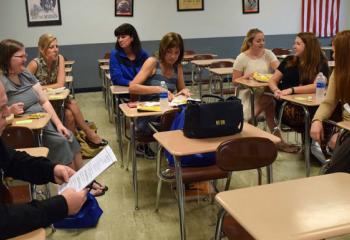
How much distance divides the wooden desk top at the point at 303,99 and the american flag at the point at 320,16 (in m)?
6.23

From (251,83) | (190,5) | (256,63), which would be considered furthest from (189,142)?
(190,5)

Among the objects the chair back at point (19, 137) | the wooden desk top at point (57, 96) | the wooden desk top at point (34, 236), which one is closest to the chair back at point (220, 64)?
the wooden desk top at point (57, 96)

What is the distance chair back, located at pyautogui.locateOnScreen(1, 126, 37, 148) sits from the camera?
267cm

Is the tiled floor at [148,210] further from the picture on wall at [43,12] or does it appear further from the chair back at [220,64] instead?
the picture on wall at [43,12]

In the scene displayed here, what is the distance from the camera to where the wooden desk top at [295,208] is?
4.27ft

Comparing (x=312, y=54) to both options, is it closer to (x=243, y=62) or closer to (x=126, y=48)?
(x=243, y=62)

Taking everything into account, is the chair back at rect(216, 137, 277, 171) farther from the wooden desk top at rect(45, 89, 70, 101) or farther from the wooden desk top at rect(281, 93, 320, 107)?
the wooden desk top at rect(45, 89, 70, 101)

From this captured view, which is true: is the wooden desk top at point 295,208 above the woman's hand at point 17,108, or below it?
below

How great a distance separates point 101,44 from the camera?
852 centimetres

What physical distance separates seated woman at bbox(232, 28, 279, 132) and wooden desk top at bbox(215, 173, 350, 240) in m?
2.89

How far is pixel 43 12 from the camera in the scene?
8070 millimetres

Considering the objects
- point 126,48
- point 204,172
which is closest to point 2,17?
point 126,48

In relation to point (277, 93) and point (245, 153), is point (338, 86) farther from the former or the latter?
point (245, 153)

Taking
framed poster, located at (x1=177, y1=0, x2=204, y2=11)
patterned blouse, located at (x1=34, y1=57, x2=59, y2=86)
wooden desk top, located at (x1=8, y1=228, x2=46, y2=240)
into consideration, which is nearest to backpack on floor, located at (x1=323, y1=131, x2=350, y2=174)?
→ wooden desk top, located at (x1=8, y1=228, x2=46, y2=240)
